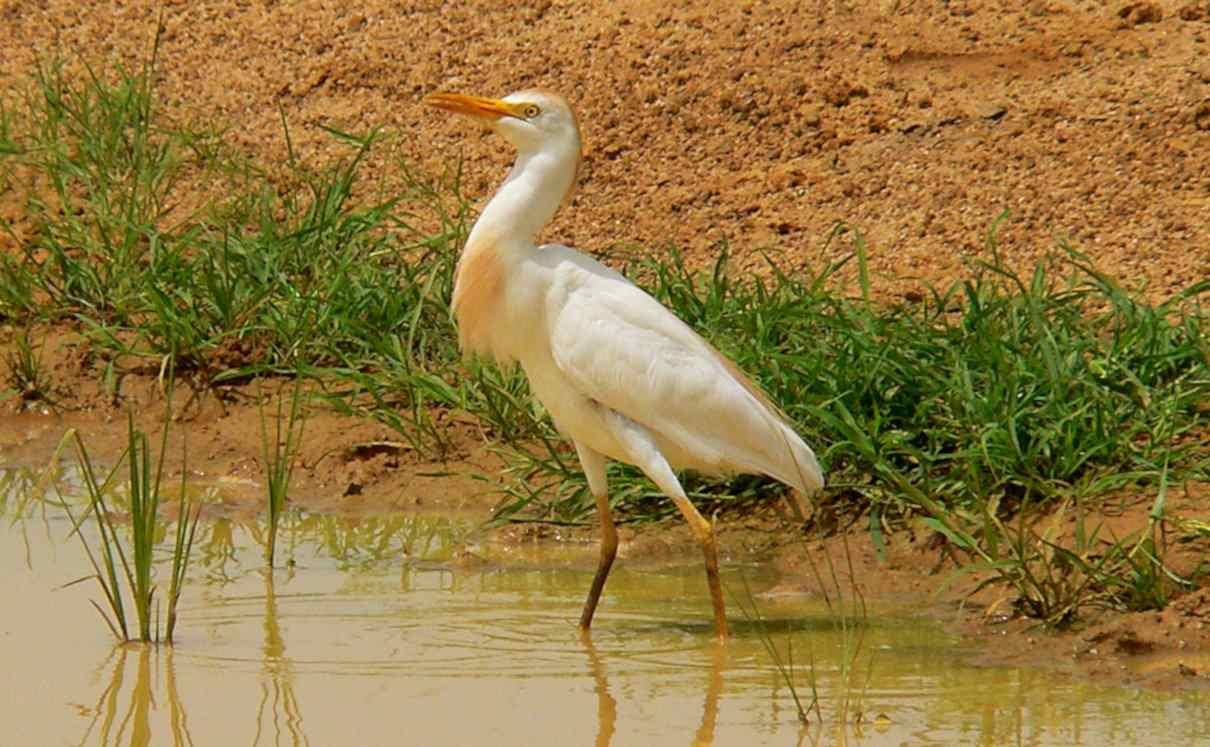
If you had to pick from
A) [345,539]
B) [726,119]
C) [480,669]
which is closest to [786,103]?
[726,119]

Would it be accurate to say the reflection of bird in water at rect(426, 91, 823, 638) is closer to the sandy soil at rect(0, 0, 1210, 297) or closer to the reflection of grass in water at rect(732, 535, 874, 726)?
the reflection of grass in water at rect(732, 535, 874, 726)

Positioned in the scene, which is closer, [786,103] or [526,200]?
[526,200]

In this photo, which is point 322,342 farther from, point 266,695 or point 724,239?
point 266,695

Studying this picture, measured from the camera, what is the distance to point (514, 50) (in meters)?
9.33

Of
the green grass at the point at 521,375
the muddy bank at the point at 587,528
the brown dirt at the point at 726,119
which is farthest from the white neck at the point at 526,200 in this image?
the brown dirt at the point at 726,119

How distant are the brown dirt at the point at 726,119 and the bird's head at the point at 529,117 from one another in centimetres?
146

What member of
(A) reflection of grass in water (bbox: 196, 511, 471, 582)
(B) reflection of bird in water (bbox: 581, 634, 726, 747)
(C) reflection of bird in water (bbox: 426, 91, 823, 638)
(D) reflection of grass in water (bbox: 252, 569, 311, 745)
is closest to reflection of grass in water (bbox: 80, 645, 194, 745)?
(D) reflection of grass in water (bbox: 252, 569, 311, 745)

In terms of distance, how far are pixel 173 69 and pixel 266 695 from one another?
5496 millimetres

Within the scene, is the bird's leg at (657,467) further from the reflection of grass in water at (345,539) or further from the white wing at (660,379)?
the reflection of grass in water at (345,539)

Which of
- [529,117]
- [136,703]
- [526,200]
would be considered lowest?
[136,703]

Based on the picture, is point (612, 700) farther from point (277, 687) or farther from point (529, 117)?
point (529, 117)

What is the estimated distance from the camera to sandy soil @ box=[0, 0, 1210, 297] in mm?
7957

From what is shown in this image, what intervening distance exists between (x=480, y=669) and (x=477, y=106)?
1.54 metres

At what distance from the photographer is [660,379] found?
5.46 meters
